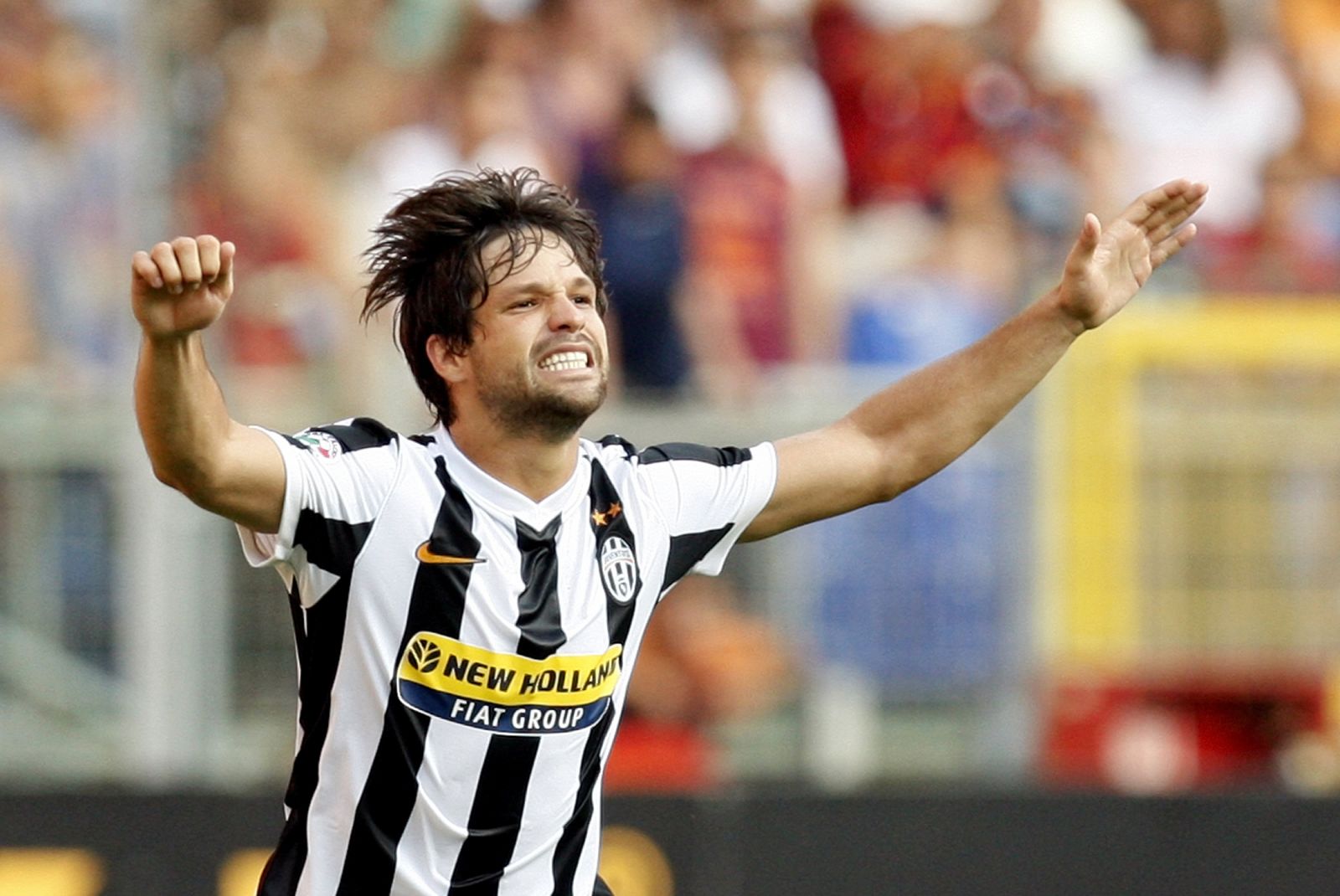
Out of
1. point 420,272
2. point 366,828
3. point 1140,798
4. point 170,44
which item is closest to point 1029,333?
point 420,272

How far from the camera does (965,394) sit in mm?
4551

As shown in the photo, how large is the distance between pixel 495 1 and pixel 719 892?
4589 millimetres

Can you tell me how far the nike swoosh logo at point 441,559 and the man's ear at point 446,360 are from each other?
1.31 feet

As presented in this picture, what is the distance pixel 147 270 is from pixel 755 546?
4766 millimetres

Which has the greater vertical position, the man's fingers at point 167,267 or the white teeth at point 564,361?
the man's fingers at point 167,267

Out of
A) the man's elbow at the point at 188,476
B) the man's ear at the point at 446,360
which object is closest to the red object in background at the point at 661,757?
the man's ear at the point at 446,360

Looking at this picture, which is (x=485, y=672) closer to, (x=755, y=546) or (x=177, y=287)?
(x=177, y=287)

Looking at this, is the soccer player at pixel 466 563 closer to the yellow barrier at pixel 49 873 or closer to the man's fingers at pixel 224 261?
the man's fingers at pixel 224 261

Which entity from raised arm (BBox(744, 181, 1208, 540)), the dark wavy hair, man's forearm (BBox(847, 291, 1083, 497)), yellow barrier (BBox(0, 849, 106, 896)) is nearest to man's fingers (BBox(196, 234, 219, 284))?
the dark wavy hair

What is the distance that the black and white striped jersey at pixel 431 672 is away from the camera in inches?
159

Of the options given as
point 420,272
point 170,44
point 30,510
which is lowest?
point 30,510

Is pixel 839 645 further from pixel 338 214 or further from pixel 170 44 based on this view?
pixel 170 44

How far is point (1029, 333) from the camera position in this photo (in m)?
4.55

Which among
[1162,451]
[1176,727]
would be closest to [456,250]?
[1162,451]
